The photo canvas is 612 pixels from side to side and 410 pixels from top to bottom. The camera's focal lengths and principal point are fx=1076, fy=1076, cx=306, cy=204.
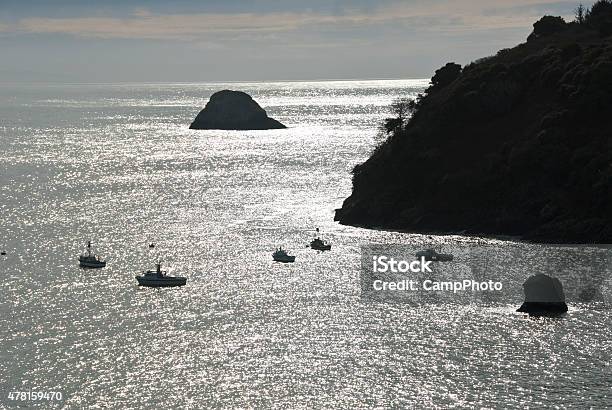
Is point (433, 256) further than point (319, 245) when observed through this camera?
No

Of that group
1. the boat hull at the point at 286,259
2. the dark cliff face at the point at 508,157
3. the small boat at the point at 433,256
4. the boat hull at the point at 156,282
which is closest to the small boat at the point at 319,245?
the boat hull at the point at 286,259

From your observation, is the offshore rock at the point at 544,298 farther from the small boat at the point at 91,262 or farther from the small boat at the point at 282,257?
the small boat at the point at 91,262

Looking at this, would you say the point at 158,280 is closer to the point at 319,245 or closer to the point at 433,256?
the point at 319,245

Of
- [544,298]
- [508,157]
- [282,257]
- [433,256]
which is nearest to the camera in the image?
[544,298]

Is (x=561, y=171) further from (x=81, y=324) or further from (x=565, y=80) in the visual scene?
(x=81, y=324)

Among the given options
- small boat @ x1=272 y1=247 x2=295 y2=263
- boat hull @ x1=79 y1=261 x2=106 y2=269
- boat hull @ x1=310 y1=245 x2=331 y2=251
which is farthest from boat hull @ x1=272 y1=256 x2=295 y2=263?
boat hull @ x1=79 y1=261 x2=106 y2=269

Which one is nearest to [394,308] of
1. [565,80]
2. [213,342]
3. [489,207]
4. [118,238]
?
[213,342]

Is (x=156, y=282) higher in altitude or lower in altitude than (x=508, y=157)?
lower

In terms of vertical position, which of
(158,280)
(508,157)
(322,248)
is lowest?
(158,280)

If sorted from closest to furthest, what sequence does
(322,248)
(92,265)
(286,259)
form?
(92,265)
(286,259)
(322,248)

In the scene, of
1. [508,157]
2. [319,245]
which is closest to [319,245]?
[319,245]
